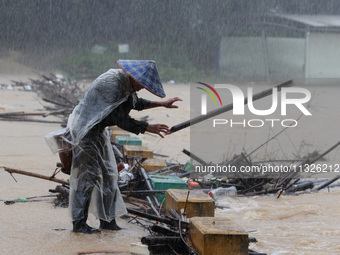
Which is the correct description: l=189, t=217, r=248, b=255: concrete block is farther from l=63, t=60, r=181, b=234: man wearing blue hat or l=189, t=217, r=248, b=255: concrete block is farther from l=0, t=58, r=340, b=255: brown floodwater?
l=63, t=60, r=181, b=234: man wearing blue hat

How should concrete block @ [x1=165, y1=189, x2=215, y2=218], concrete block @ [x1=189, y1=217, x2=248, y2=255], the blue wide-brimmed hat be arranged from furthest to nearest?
concrete block @ [x1=165, y1=189, x2=215, y2=218]
the blue wide-brimmed hat
concrete block @ [x1=189, y1=217, x2=248, y2=255]

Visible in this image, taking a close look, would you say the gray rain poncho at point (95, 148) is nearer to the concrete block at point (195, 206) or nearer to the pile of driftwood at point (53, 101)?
the concrete block at point (195, 206)

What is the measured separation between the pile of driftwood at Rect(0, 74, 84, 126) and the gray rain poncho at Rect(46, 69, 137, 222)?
→ 6841mm

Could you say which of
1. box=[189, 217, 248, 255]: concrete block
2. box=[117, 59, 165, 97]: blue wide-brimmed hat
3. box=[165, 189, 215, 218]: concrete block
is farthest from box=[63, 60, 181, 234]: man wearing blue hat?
box=[189, 217, 248, 255]: concrete block

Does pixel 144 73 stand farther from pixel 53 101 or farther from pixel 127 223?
pixel 53 101

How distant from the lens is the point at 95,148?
5.03 meters

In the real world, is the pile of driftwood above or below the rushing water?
above

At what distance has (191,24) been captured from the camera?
3731 cm

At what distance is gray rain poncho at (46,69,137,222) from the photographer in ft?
16.1

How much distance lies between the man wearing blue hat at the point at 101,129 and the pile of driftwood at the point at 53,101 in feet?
22.5

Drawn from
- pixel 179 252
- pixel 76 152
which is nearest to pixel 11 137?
pixel 76 152

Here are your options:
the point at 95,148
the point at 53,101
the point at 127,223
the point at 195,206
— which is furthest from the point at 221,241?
the point at 53,101

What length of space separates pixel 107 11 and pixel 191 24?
17.9ft

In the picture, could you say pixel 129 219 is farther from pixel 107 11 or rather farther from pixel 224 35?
pixel 107 11
